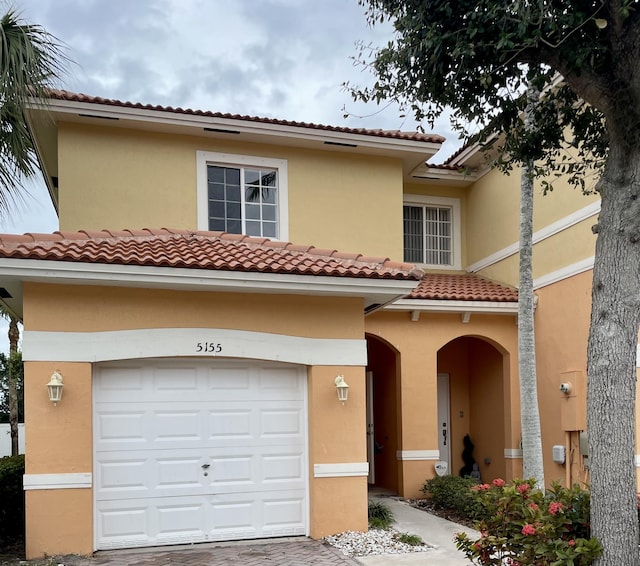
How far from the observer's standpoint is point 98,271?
Result: 8641 mm

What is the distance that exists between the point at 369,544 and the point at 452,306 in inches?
242

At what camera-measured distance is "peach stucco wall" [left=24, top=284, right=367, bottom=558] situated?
8625mm

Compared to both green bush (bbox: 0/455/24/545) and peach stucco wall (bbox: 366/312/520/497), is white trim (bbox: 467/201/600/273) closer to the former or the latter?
peach stucco wall (bbox: 366/312/520/497)

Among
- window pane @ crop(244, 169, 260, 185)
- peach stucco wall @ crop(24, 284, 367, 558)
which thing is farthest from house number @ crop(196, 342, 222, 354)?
window pane @ crop(244, 169, 260, 185)

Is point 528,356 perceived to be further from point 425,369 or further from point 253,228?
point 253,228

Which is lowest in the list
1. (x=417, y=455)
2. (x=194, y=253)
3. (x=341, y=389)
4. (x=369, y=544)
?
(x=369, y=544)

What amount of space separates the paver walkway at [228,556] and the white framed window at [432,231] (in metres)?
9.43

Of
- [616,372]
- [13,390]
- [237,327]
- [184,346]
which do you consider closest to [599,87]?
[616,372]

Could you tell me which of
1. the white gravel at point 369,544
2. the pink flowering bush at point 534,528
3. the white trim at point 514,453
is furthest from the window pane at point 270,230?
the pink flowering bush at point 534,528

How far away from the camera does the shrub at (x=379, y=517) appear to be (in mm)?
10491

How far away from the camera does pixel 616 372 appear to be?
6.20 meters

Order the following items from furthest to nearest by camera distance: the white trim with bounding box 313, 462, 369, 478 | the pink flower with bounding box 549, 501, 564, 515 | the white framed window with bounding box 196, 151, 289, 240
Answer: the white framed window with bounding box 196, 151, 289, 240 → the white trim with bounding box 313, 462, 369, 478 → the pink flower with bounding box 549, 501, 564, 515

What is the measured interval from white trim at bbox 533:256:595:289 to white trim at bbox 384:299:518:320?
2.38 feet

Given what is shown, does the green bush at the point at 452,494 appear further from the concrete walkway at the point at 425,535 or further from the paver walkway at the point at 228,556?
the paver walkway at the point at 228,556
